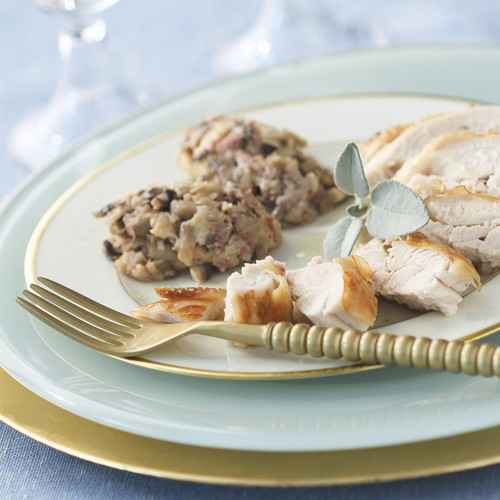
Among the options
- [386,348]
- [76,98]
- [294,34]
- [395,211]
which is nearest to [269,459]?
[386,348]

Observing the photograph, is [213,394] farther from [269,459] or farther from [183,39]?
[183,39]

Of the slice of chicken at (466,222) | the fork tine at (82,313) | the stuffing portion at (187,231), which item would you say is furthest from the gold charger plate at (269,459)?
the stuffing portion at (187,231)

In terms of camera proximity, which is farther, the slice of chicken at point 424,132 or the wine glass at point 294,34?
the wine glass at point 294,34

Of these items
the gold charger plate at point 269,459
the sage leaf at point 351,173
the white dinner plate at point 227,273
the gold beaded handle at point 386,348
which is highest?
the sage leaf at point 351,173

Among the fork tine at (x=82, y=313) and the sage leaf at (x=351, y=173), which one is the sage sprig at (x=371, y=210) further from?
the fork tine at (x=82, y=313)

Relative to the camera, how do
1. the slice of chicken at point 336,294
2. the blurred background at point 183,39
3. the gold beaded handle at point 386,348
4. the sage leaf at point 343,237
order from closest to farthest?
the gold beaded handle at point 386,348
the slice of chicken at point 336,294
the sage leaf at point 343,237
the blurred background at point 183,39

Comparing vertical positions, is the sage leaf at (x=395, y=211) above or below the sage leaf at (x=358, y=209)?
above

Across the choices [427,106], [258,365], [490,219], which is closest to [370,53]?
[427,106]

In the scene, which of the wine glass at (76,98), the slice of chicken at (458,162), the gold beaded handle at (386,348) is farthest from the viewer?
the wine glass at (76,98)
